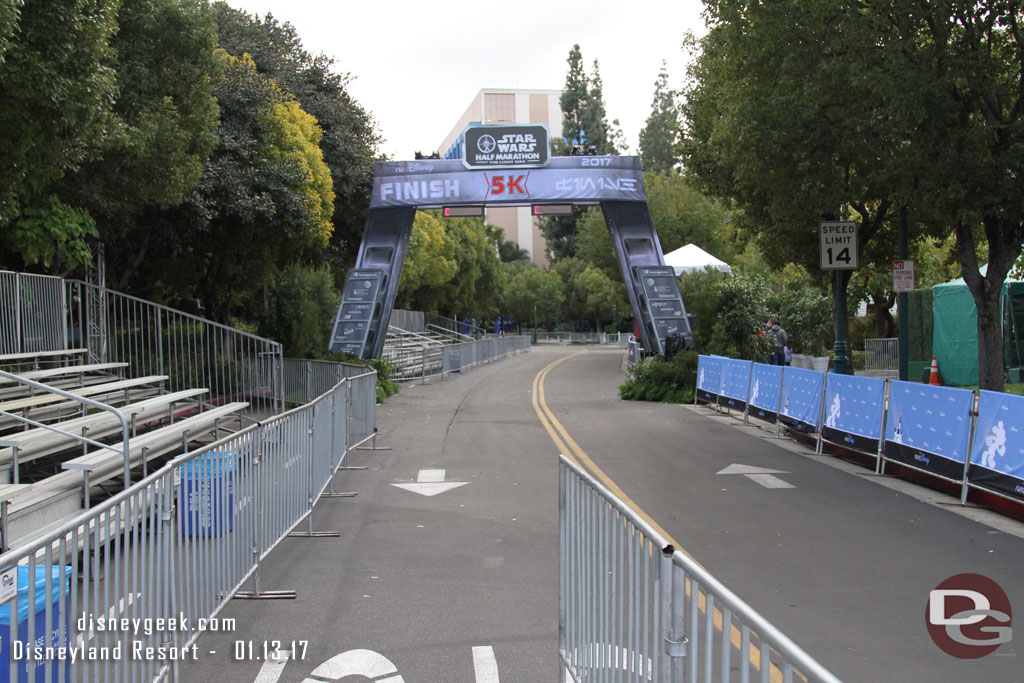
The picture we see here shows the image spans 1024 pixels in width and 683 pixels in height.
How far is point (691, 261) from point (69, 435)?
25855 millimetres

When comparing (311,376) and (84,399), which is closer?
(84,399)

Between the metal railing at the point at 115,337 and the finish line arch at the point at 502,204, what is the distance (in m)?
8.38

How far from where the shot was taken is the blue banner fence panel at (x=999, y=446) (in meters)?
8.81

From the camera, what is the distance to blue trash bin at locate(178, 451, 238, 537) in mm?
5523

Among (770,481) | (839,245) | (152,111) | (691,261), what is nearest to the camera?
(770,481)

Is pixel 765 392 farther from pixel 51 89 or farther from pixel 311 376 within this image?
pixel 51 89

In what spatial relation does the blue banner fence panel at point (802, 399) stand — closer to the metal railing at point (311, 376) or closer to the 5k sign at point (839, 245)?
the 5k sign at point (839, 245)

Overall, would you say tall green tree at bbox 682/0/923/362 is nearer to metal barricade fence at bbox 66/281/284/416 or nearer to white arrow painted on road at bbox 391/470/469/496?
white arrow painted on road at bbox 391/470/469/496

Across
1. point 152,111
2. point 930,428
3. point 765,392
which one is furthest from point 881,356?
point 152,111

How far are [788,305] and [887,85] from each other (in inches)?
849

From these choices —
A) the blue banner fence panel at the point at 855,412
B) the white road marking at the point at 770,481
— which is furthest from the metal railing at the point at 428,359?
the white road marking at the point at 770,481

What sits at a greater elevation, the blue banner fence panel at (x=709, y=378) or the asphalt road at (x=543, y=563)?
the blue banner fence panel at (x=709, y=378)

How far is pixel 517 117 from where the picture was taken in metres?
107

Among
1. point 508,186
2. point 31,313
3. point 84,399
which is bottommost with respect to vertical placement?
point 84,399
